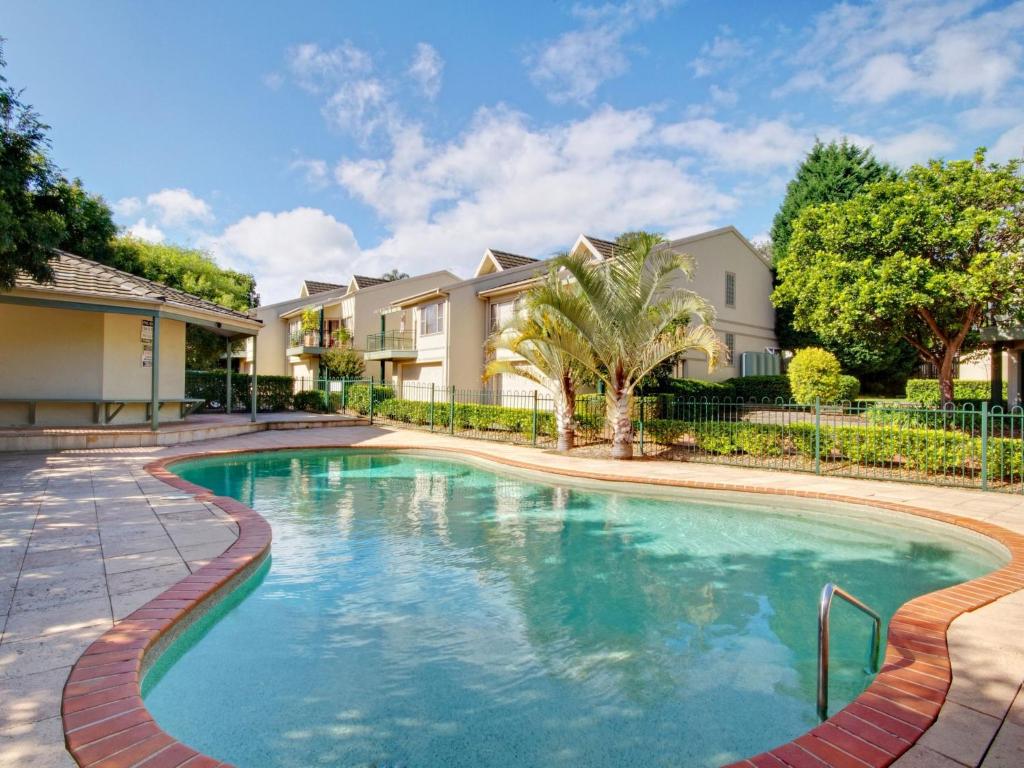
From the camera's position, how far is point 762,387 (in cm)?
2297

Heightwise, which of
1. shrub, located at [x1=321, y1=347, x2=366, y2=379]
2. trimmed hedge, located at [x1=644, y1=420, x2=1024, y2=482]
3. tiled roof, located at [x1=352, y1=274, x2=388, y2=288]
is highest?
tiled roof, located at [x1=352, y1=274, x2=388, y2=288]

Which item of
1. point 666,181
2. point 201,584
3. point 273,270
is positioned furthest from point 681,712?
point 273,270

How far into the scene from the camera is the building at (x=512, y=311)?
75.6ft

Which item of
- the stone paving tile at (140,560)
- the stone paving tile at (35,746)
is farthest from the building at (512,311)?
the stone paving tile at (35,746)

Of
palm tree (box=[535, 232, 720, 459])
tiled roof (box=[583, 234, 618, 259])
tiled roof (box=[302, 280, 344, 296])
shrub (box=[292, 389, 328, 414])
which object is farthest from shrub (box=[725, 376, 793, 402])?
tiled roof (box=[302, 280, 344, 296])

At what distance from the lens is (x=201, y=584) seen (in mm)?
4418

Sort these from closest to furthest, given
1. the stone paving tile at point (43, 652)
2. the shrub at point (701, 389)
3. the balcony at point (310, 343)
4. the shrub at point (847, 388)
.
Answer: the stone paving tile at point (43, 652) → the shrub at point (701, 389) → the shrub at point (847, 388) → the balcony at point (310, 343)

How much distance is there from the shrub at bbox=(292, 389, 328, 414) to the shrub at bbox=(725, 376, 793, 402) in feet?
57.9

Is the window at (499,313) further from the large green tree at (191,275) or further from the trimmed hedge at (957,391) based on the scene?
the trimmed hedge at (957,391)

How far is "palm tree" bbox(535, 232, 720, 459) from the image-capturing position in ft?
40.6

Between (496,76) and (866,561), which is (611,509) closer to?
(866,561)

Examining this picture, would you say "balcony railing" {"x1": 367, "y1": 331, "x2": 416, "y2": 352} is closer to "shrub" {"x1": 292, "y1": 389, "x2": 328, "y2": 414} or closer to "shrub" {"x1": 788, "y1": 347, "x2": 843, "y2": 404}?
"shrub" {"x1": 292, "y1": 389, "x2": 328, "y2": 414}

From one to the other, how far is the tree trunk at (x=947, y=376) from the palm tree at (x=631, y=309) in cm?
870

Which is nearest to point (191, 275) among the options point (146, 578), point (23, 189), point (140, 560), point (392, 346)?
point (392, 346)
